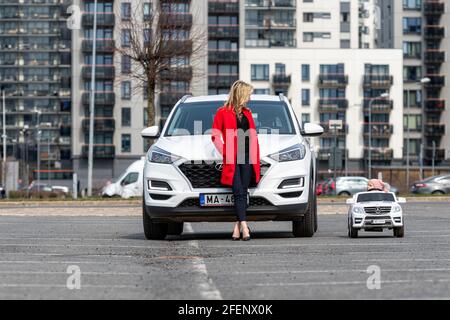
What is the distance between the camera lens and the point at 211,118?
1600 centimetres

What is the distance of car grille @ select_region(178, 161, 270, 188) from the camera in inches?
578

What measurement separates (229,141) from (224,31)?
102724 mm

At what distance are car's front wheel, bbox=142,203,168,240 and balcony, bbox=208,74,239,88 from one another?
99059mm

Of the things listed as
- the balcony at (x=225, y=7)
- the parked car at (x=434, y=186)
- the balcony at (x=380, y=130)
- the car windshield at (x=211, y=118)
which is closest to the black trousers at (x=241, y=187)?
the car windshield at (x=211, y=118)

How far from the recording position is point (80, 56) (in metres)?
108

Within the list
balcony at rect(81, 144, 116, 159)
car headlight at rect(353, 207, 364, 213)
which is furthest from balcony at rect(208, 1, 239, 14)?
car headlight at rect(353, 207, 364, 213)

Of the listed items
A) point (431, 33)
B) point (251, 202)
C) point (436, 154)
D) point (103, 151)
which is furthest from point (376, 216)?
point (431, 33)

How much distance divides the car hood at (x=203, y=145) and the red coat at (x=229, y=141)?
0.65 ft

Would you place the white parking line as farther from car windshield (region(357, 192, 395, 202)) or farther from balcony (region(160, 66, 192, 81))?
balcony (region(160, 66, 192, 81))

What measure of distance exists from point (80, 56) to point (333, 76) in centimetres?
2374

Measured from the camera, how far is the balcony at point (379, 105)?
116750 mm

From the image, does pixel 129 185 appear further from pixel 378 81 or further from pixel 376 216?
pixel 378 81
